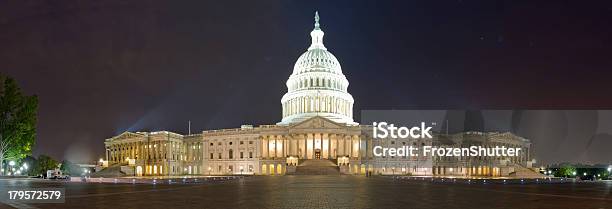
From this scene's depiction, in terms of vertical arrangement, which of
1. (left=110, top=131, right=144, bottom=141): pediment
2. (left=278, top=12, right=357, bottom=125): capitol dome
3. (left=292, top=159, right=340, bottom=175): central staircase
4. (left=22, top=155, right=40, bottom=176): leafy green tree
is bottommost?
(left=22, top=155, right=40, bottom=176): leafy green tree

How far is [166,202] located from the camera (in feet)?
96.0

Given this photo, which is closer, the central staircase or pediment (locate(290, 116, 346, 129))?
the central staircase

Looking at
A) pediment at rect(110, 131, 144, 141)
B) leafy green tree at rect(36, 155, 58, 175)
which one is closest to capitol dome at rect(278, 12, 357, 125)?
pediment at rect(110, 131, 144, 141)

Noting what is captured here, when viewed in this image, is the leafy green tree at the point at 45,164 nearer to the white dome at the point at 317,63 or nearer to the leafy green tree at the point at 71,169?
the leafy green tree at the point at 71,169

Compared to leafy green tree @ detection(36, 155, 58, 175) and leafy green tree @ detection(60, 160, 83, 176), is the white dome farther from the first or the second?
leafy green tree @ detection(36, 155, 58, 175)

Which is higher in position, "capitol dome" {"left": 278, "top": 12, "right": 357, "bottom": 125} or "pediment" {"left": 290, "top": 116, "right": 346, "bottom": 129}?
"capitol dome" {"left": 278, "top": 12, "right": 357, "bottom": 125}

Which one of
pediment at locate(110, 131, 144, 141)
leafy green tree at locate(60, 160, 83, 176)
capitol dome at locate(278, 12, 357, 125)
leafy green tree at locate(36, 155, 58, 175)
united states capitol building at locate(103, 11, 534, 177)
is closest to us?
united states capitol building at locate(103, 11, 534, 177)

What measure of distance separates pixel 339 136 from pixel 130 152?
63695 millimetres

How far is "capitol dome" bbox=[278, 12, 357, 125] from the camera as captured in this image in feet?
475

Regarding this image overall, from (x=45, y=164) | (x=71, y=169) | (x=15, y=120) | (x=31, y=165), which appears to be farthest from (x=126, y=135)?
(x=15, y=120)

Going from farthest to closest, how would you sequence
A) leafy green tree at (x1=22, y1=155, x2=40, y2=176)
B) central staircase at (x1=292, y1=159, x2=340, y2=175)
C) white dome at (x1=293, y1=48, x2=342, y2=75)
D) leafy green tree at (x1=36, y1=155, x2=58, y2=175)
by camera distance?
leafy green tree at (x1=36, y1=155, x2=58, y2=175), leafy green tree at (x1=22, y1=155, x2=40, y2=176), white dome at (x1=293, y1=48, x2=342, y2=75), central staircase at (x1=292, y1=159, x2=340, y2=175)

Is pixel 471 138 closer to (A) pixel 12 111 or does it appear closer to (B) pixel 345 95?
(B) pixel 345 95

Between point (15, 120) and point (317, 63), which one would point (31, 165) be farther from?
point (15, 120)

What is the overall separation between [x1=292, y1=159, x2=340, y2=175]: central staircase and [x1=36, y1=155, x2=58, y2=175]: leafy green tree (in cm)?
8141
